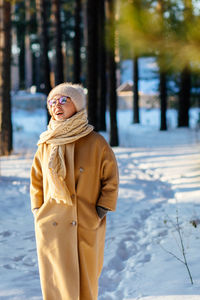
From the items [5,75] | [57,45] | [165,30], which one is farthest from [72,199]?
[57,45]

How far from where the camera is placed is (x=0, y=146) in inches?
531

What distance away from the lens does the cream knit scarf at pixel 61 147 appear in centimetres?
330

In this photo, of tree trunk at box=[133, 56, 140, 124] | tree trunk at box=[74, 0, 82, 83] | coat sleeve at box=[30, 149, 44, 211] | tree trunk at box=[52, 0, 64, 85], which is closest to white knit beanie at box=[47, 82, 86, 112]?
coat sleeve at box=[30, 149, 44, 211]

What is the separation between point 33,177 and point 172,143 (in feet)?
45.9

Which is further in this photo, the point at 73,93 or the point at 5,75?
the point at 5,75

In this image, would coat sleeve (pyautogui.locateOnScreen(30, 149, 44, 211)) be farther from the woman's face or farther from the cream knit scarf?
the woman's face

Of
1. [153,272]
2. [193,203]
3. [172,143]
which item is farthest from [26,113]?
[153,272]

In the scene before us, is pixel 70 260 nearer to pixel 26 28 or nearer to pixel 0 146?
pixel 0 146

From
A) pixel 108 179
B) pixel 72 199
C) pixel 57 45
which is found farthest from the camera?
pixel 57 45

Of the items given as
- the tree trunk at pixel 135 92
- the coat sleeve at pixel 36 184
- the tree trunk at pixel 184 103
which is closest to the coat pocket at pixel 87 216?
the coat sleeve at pixel 36 184

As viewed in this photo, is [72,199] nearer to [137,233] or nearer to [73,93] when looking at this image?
[73,93]

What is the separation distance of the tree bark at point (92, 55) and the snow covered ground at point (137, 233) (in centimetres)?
175

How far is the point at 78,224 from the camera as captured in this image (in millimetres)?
3395

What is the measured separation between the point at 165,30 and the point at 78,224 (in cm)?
169
